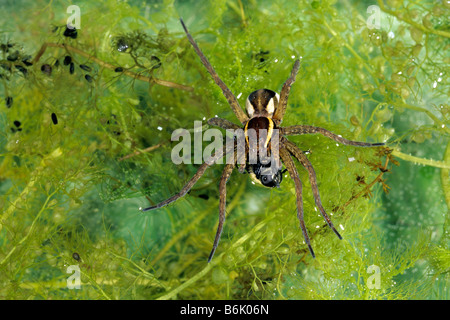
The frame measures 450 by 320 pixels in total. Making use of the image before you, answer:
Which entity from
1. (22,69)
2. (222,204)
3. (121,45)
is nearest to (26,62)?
(22,69)

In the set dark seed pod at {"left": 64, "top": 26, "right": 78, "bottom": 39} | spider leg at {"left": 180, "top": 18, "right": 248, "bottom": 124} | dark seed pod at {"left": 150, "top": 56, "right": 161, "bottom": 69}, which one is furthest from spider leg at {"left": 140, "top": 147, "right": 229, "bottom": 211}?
dark seed pod at {"left": 64, "top": 26, "right": 78, "bottom": 39}

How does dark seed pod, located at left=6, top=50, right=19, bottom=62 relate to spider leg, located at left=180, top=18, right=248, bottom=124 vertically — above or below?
above

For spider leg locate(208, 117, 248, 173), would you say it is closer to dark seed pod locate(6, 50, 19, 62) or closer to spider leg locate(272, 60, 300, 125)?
spider leg locate(272, 60, 300, 125)

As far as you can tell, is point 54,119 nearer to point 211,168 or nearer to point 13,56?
point 13,56

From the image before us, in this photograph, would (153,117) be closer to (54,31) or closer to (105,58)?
(105,58)
